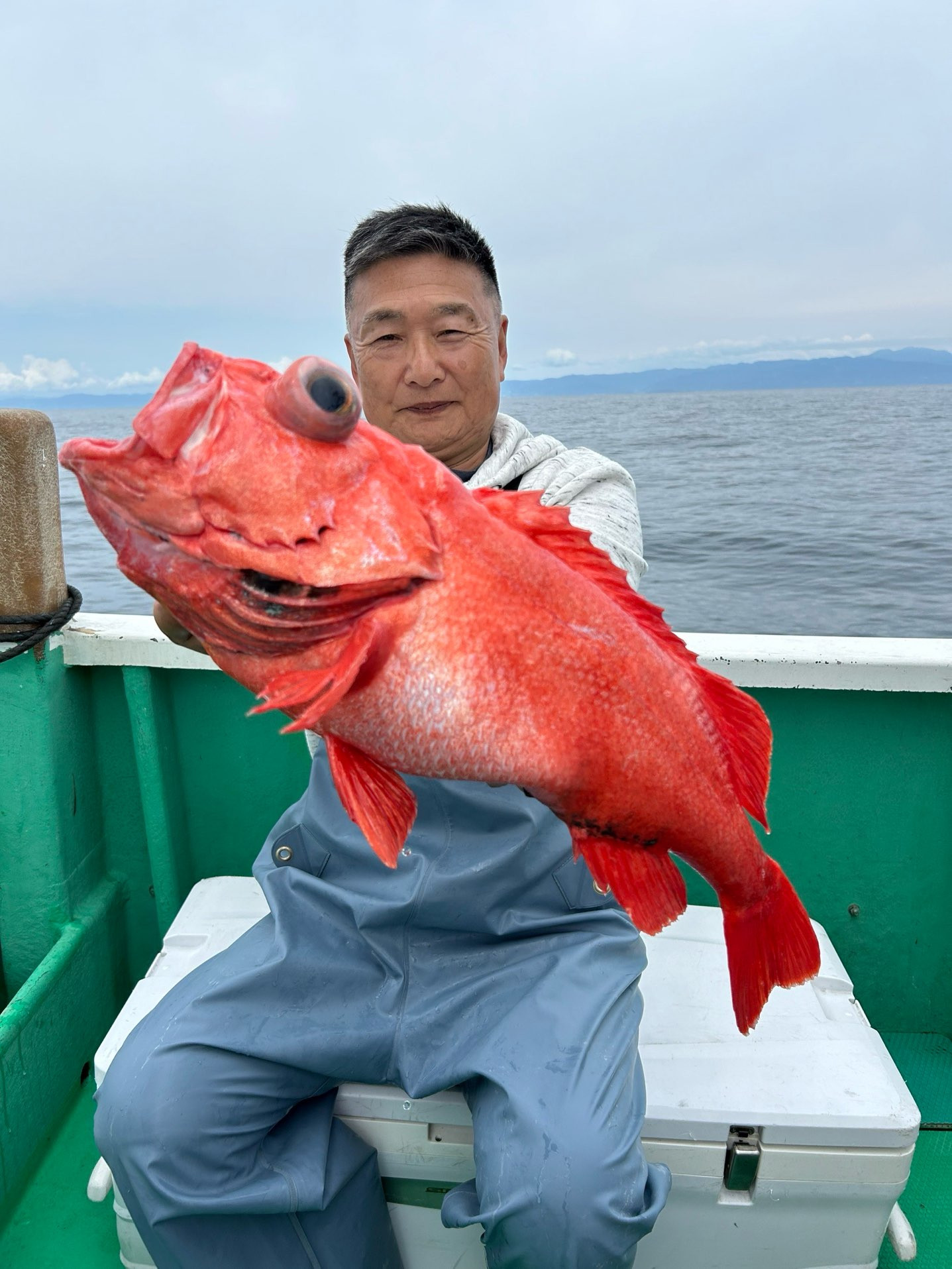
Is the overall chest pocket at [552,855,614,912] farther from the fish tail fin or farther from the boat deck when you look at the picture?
the boat deck

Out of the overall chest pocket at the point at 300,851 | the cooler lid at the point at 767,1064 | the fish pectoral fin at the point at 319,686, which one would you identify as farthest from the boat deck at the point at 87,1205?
the fish pectoral fin at the point at 319,686

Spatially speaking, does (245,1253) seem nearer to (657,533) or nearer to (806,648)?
(806,648)

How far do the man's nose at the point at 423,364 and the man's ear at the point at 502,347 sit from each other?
1.02 feet

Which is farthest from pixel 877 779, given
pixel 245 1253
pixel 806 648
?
pixel 245 1253

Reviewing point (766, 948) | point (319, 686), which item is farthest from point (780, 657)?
point (319, 686)

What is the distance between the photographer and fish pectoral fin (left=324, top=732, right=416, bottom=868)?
1534 millimetres

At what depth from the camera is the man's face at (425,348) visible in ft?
8.40

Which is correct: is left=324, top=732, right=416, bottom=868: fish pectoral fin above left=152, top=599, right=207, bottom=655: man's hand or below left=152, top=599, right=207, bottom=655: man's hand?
below

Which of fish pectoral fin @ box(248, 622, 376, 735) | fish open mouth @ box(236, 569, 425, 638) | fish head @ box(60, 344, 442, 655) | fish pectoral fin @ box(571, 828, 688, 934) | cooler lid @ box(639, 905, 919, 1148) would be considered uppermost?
fish head @ box(60, 344, 442, 655)

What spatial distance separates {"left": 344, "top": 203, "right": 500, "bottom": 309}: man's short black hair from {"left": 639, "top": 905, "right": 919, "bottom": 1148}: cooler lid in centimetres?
197

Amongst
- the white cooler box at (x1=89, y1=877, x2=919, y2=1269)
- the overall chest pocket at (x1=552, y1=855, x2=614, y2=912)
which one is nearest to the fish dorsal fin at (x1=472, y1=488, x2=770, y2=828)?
the overall chest pocket at (x1=552, y1=855, x2=614, y2=912)

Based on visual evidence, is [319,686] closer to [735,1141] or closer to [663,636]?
[663,636]

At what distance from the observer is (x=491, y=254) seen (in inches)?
110

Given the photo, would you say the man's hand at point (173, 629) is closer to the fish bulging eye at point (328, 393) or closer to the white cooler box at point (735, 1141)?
the fish bulging eye at point (328, 393)
